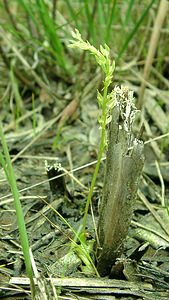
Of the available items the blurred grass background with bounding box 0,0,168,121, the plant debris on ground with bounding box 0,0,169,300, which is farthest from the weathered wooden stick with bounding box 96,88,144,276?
the blurred grass background with bounding box 0,0,168,121

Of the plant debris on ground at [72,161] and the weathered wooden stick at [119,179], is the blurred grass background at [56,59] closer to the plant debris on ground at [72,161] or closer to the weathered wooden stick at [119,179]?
the plant debris on ground at [72,161]

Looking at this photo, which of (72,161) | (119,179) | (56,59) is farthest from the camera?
(56,59)

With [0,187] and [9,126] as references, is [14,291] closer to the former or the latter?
[0,187]

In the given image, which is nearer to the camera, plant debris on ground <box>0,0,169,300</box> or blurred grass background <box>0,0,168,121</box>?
plant debris on ground <box>0,0,169,300</box>

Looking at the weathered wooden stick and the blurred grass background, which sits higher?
the blurred grass background

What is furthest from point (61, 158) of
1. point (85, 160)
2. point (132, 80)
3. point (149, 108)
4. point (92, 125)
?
point (132, 80)

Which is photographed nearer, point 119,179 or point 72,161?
point 119,179

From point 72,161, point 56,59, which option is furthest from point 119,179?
point 56,59

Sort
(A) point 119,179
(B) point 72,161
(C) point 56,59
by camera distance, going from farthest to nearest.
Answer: (C) point 56,59, (B) point 72,161, (A) point 119,179

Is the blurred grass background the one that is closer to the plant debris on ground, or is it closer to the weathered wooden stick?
the plant debris on ground

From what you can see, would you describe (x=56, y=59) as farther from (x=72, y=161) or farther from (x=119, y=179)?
(x=119, y=179)
